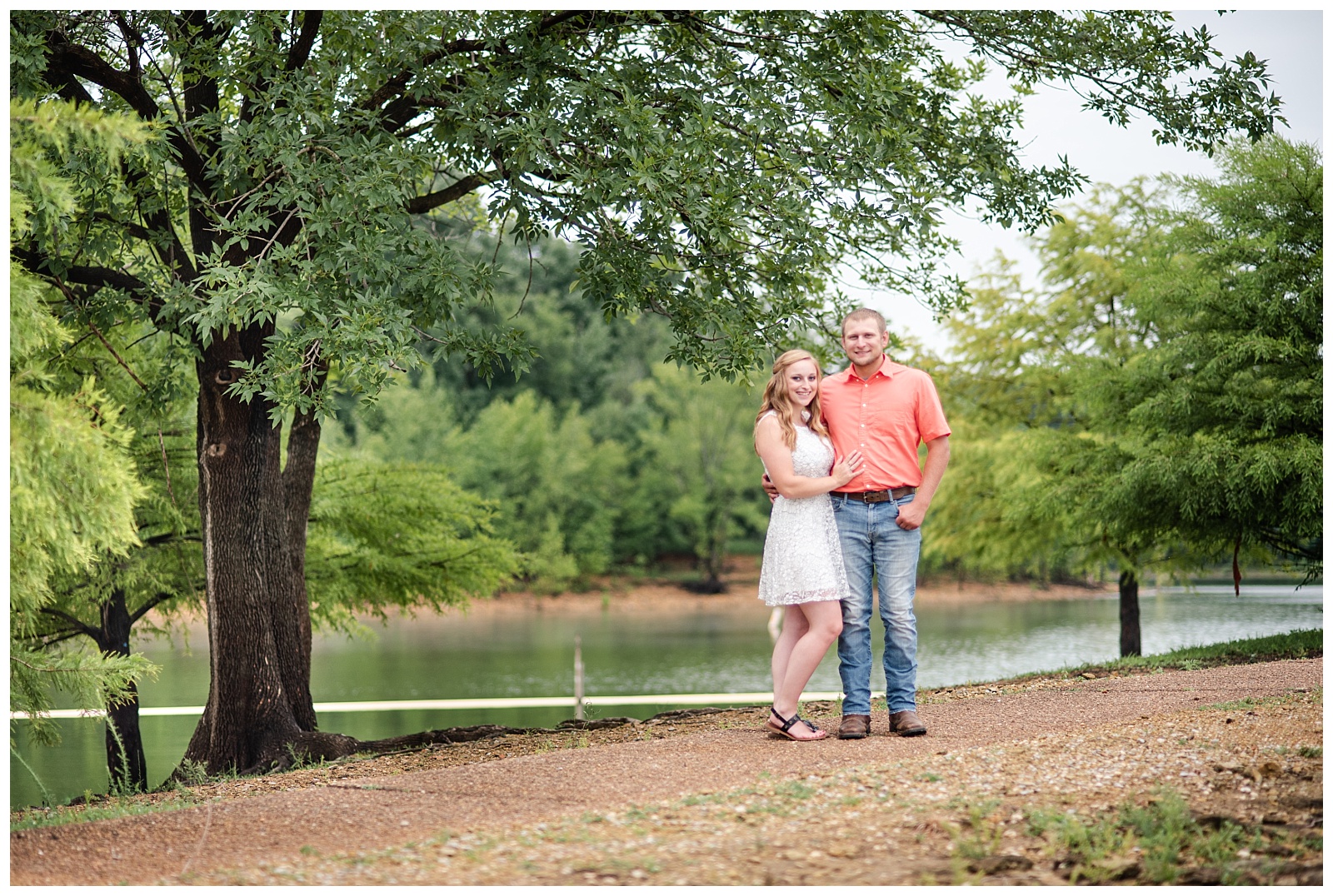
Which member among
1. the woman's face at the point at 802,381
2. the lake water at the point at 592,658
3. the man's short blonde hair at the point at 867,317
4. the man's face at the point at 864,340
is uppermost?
the man's short blonde hair at the point at 867,317

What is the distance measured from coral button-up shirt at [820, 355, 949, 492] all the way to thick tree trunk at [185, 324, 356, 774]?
443 centimetres

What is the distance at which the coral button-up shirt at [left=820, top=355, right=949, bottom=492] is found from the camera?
20.1 feet

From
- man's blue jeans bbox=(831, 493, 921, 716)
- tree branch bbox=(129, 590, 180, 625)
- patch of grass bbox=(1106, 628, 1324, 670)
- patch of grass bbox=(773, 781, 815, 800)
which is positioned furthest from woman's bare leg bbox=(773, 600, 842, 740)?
tree branch bbox=(129, 590, 180, 625)

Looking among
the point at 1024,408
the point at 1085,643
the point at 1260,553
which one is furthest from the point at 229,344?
the point at 1085,643

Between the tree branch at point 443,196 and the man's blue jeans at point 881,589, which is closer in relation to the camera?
the man's blue jeans at point 881,589

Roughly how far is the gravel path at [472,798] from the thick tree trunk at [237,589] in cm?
270

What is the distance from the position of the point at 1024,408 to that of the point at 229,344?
1334 cm

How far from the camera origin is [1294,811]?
14.3 feet

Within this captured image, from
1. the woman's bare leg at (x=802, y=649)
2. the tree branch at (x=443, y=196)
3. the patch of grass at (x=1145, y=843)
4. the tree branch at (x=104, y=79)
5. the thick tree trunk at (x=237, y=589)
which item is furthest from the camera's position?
the tree branch at (x=443, y=196)

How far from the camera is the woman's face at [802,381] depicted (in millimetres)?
6129

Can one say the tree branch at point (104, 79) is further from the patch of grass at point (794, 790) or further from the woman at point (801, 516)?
the patch of grass at point (794, 790)

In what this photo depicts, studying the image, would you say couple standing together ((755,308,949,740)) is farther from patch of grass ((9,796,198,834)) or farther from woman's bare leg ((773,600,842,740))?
patch of grass ((9,796,198,834))

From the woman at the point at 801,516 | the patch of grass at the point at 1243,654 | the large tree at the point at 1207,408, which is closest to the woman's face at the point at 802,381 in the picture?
the woman at the point at 801,516

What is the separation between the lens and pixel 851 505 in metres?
6.21
